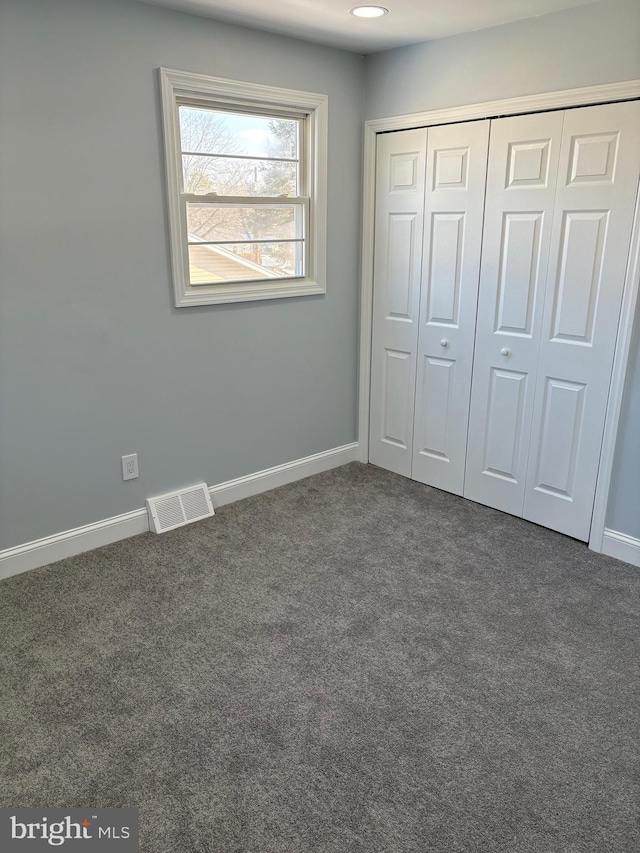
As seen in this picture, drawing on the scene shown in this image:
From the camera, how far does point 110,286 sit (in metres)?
2.85

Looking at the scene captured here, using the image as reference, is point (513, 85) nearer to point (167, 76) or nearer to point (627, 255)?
point (627, 255)

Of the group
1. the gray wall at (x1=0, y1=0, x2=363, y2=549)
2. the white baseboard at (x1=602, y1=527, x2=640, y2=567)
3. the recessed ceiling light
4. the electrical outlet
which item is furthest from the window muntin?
the white baseboard at (x1=602, y1=527, x2=640, y2=567)

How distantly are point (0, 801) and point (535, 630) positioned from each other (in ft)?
6.17

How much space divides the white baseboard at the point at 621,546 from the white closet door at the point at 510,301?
469 millimetres

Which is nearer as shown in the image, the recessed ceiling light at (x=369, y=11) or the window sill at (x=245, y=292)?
the recessed ceiling light at (x=369, y=11)

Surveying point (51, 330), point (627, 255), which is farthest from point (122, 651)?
point (627, 255)

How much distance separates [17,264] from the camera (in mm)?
2572

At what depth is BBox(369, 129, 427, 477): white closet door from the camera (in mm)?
3496

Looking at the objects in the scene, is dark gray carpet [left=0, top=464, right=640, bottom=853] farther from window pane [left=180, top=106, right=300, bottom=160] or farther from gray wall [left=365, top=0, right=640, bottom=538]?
window pane [left=180, top=106, right=300, bottom=160]

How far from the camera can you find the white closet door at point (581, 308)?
2.70m

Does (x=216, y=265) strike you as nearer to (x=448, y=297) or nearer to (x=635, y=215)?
(x=448, y=297)

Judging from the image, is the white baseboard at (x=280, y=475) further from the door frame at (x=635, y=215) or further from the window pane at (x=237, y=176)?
the window pane at (x=237, y=176)

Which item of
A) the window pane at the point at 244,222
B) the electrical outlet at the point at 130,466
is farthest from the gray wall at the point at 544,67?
the electrical outlet at the point at 130,466

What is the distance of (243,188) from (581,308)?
1765 millimetres
